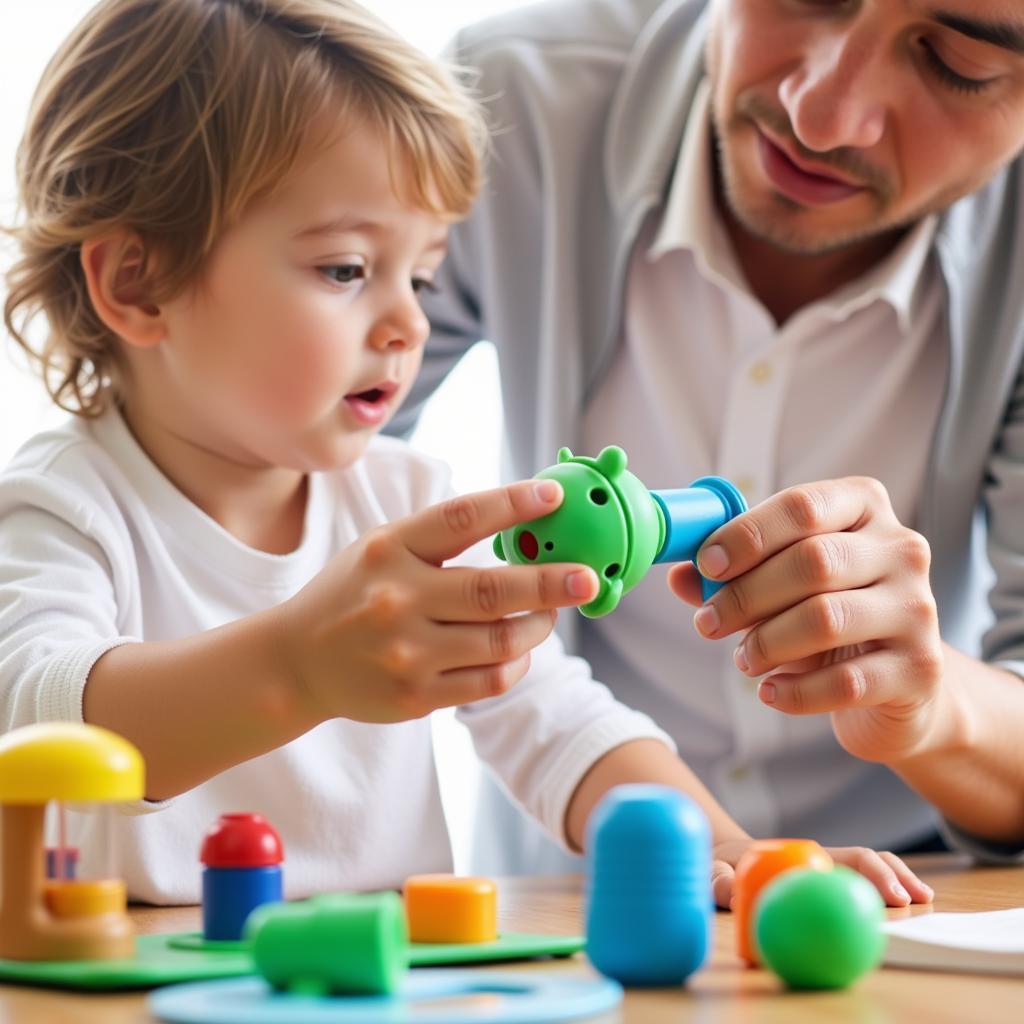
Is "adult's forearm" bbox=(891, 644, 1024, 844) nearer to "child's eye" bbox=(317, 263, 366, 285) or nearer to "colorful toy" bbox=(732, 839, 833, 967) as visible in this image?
"colorful toy" bbox=(732, 839, 833, 967)

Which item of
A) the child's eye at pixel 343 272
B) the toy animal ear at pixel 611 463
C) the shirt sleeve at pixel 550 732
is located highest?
the child's eye at pixel 343 272

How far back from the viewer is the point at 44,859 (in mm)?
713

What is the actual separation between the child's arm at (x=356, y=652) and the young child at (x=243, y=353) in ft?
0.52

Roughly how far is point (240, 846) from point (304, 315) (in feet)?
1.88

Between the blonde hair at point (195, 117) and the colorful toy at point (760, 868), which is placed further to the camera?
the blonde hair at point (195, 117)

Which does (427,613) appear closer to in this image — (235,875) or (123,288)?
(235,875)

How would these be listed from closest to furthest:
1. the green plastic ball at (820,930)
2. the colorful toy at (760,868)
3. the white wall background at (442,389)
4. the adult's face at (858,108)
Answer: the green plastic ball at (820,930) < the colorful toy at (760,868) < the adult's face at (858,108) < the white wall background at (442,389)

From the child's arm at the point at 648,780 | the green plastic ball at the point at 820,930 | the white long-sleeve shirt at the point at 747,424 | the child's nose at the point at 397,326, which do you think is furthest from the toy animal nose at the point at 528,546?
the white long-sleeve shirt at the point at 747,424

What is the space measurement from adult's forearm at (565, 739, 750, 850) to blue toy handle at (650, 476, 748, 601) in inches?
12.8

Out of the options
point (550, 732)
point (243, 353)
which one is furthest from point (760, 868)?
point (243, 353)

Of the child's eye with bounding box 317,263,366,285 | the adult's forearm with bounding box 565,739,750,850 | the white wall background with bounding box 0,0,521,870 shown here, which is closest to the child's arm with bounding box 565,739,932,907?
the adult's forearm with bounding box 565,739,750,850

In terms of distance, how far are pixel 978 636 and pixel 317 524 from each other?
0.95 m

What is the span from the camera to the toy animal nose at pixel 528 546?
0.83 m

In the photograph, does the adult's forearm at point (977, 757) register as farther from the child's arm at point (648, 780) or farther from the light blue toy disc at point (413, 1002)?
the light blue toy disc at point (413, 1002)
